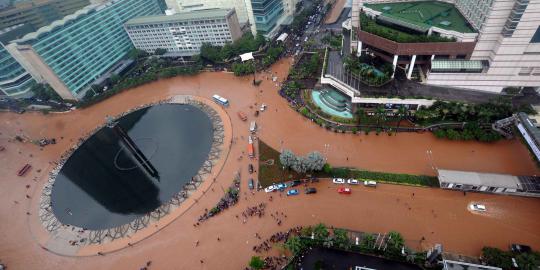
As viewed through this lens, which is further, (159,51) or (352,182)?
(159,51)

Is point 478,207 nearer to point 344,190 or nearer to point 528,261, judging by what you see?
point 528,261

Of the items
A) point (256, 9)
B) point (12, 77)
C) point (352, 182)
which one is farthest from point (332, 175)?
point (12, 77)

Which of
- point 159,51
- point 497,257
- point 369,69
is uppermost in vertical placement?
point 159,51

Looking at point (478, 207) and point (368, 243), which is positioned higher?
point (368, 243)

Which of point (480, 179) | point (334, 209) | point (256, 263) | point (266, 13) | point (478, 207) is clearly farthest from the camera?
point (266, 13)

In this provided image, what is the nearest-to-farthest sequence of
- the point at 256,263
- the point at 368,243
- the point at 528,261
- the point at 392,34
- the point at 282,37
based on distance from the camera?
the point at 528,261, the point at 256,263, the point at 368,243, the point at 392,34, the point at 282,37

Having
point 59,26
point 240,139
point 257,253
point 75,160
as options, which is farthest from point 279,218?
point 59,26

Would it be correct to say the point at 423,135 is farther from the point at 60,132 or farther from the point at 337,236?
the point at 60,132
